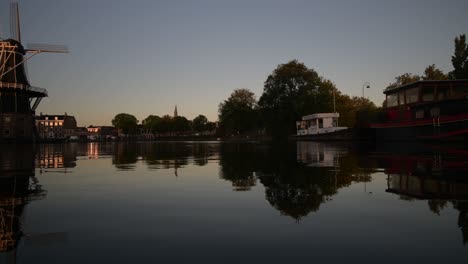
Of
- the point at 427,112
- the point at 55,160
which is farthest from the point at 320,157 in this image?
the point at 427,112

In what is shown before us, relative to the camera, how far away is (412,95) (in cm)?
3675

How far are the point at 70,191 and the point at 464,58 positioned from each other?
224 feet

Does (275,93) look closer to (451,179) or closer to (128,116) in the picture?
(451,179)

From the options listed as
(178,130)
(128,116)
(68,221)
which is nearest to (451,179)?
(68,221)

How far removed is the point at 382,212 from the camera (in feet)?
19.6

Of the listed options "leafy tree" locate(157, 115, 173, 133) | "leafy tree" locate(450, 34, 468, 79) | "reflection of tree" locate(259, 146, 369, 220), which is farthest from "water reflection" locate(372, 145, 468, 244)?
"leafy tree" locate(157, 115, 173, 133)

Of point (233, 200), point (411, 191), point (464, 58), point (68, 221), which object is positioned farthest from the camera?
point (464, 58)

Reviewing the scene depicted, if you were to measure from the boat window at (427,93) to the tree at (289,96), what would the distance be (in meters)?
37.9

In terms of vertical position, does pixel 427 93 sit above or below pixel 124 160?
above

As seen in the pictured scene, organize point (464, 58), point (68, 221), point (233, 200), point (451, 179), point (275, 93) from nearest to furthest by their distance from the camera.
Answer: point (68, 221), point (233, 200), point (451, 179), point (464, 58), point (275, 93)

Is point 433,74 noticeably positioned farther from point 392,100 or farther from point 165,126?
point 165,126

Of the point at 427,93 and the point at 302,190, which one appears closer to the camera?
the point at 302,190

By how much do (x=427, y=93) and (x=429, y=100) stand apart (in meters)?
0.82

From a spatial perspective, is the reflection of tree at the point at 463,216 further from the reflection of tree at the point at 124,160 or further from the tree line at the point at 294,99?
the tree line at the point at 294,99
